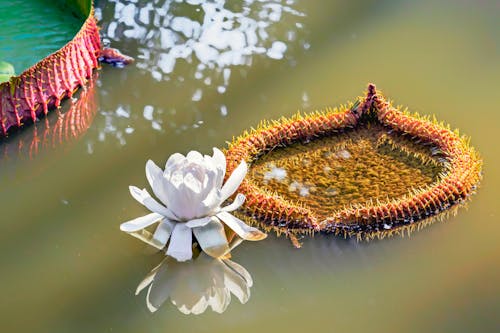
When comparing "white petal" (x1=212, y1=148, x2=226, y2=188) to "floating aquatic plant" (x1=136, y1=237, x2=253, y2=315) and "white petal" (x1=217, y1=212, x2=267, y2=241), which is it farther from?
"floating aquatic plant" (x1=136, y1=237, x2=253, y2=315)

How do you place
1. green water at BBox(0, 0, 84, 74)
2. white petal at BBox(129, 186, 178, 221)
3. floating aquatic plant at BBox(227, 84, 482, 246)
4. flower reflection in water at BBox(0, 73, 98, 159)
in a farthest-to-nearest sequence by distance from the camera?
A: 1. green water at BBox(0, 0, 84, 74)
2. flower reflection in water at BBox(0, 73, 98, 159)
3. floating aquatic plant at BBox(227, 84, 482, 246)
4. white petal at BBox(129, 186, 178, 221)

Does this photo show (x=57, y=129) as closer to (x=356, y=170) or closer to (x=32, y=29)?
(x=32, y=29)

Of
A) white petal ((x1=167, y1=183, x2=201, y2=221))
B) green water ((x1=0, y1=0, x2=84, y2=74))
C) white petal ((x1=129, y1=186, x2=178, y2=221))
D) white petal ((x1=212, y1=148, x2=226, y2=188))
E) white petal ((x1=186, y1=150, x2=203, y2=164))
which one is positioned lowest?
green water ((x1=0, y1=0, x2=84, y2=74))

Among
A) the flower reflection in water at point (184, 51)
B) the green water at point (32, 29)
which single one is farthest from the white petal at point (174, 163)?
the green water at point (32, 29)

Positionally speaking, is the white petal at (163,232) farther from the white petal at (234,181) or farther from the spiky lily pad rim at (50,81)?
the spiky lily pad rim at (50,81)

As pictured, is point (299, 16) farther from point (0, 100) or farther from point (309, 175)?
point (0, 100)

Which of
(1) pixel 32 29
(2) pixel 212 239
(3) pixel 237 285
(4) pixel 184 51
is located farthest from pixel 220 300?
(1) pixel 32 29

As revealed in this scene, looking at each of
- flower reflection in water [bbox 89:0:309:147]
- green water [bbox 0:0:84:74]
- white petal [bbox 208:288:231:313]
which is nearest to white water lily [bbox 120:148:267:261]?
white petal [bbox 208:288:231:313]
